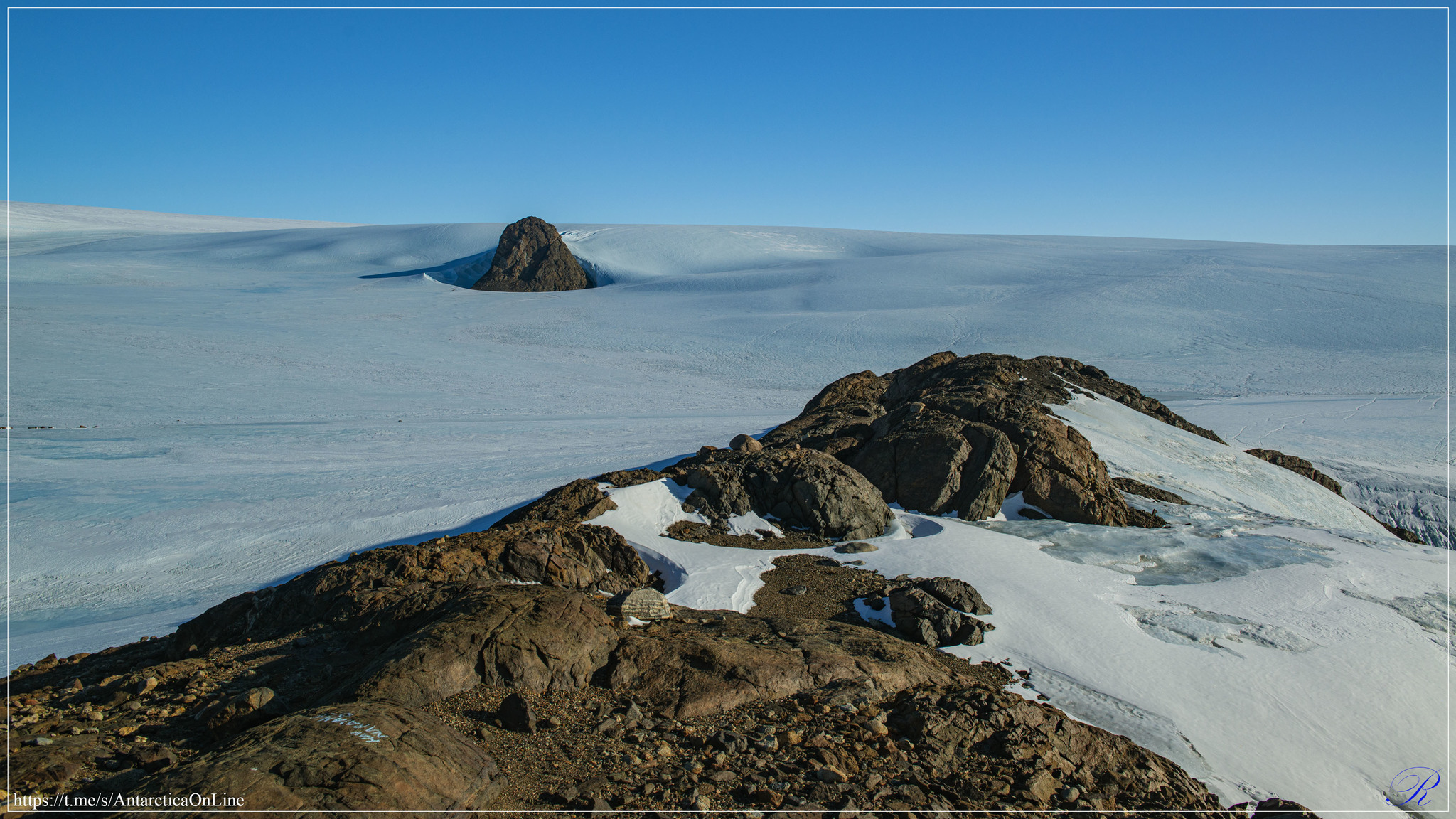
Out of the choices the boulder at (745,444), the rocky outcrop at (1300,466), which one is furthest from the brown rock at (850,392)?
the rocky outcrop at (1300,466)

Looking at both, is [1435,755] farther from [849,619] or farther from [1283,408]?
[1283,408]

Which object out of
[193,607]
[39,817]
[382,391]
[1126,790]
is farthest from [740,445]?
[382,391]

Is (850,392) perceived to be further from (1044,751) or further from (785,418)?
(1044,751)

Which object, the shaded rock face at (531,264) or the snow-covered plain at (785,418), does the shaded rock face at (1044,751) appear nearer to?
the snow-covered plain at (785,418)

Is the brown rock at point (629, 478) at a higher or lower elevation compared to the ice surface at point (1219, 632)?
higher

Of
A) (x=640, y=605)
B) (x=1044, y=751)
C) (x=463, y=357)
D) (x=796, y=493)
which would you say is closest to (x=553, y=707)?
(x=640, y=605)

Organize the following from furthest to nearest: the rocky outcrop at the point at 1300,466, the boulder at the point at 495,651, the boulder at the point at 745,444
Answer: the rocky outcrop at the point at 1300,466, the boulder at the point at 745,444, the boulder at the point at 495,651

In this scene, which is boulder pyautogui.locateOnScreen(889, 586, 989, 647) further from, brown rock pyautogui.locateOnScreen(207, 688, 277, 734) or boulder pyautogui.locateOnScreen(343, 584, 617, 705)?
brown rock pyautogui.locateOnScreen(207, 688, 277, 734)
